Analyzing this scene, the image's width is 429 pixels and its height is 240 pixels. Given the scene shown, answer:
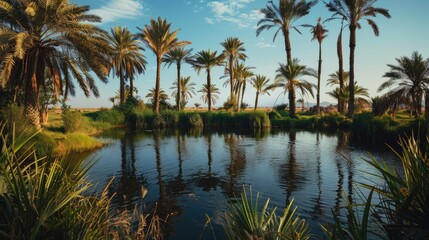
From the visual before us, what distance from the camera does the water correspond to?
7.22m

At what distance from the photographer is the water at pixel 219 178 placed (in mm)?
7219

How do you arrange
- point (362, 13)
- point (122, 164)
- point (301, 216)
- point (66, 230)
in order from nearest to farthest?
point (66, 230) < point (301, 216) < point (122, 164) < point (362, 13)

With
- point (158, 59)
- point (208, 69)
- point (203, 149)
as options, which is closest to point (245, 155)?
point (203, 149)

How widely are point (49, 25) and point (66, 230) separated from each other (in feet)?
54.1

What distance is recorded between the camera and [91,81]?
18656 mm

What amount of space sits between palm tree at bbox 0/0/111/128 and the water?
5.44 metres

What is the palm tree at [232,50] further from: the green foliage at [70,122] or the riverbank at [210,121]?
the green foliage at [70,122]

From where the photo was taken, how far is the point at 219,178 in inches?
422

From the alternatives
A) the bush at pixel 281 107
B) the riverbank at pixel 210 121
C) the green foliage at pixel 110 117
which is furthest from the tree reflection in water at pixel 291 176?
the bush at pixel 281 107

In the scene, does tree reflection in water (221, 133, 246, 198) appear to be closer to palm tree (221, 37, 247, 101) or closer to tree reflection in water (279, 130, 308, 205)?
tree reflection in water (279, 130, 308, 205)

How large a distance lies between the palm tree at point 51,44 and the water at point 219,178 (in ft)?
17.9

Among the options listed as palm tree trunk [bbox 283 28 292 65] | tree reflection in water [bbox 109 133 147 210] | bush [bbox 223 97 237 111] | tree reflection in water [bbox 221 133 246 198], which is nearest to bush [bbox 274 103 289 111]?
bush [bbox 223 97 237 111]

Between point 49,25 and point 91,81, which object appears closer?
point 49,25

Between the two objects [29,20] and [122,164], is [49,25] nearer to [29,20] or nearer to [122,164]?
[29,20]
